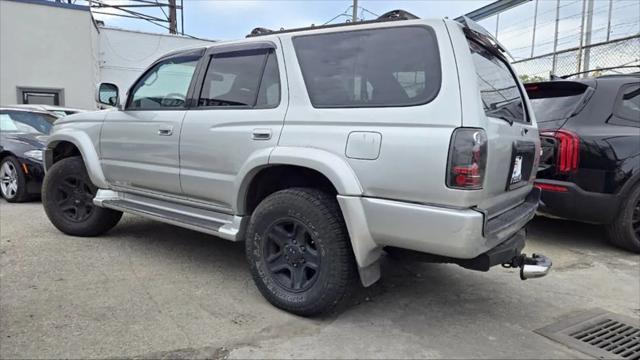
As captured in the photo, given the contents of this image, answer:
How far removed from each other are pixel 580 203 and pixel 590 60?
7.25 m

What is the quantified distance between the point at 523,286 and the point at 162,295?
113 inches

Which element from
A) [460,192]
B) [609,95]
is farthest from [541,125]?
[460,192]

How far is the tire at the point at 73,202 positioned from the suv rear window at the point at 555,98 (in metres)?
4.59

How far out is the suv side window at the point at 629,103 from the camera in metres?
5.03

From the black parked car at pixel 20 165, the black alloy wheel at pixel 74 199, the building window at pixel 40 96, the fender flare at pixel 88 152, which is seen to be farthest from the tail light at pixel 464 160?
the building window at pixel 40 96

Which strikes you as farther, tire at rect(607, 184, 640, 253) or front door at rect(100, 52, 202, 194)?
tire at rect(607, 184, 640, 253)

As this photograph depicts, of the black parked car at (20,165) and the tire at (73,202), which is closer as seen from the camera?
the tire at (73,202)

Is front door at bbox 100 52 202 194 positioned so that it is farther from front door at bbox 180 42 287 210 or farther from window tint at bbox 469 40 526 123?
window tint at bbox 469 40 526 123

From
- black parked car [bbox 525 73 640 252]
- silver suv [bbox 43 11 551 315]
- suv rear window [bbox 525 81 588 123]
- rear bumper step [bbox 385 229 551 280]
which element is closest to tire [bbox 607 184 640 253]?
black parked car [bbox 525 73 640 252]

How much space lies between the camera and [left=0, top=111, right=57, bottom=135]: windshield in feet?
25.6

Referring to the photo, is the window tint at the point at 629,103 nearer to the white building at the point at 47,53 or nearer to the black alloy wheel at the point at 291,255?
the black alloy wheel at the point at 291,255

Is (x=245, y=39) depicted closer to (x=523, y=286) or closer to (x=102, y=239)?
(x=102, y=239)

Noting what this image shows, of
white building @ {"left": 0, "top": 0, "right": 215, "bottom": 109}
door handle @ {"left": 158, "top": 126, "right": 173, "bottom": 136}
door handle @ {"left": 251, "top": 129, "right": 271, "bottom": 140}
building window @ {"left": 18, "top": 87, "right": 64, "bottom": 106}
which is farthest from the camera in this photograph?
building window @ {"left": 18, "top": 87, "right": 64, "bottom": 106}

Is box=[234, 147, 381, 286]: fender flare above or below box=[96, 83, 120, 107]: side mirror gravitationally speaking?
below
